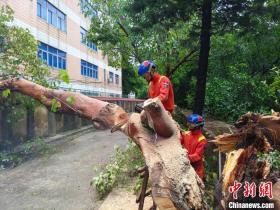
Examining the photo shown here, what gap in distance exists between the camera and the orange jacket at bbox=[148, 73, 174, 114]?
17.8ft

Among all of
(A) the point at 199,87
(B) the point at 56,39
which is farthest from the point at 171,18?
(B) the point at 56,39

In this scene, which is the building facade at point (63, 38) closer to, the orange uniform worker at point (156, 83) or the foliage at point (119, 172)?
the foliage at point (119, 172)

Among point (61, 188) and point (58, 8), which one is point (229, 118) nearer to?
point (61, 188)

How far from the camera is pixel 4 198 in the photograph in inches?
345

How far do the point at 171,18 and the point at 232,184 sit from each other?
6.08 meters

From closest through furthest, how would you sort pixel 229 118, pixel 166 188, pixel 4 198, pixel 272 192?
1. pixel 166 188
2. pixel 272 192
3. pixel 4 198
4. pixel 229 118

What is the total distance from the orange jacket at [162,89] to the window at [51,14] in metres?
18.2

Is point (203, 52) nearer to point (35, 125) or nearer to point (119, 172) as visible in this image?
point (119, 172)

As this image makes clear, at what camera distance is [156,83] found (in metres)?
5.53

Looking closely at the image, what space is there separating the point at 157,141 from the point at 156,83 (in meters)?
1.12

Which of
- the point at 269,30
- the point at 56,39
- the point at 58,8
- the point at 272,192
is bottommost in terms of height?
the point at 272,192

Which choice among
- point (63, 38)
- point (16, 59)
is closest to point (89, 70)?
point (63, 38)

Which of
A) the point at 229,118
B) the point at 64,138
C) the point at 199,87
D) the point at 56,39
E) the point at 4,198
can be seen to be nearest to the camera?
the point at 4,198

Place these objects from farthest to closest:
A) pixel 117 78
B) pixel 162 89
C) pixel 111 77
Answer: pixel 117 78, pixel 111 77, pixel 162 89
